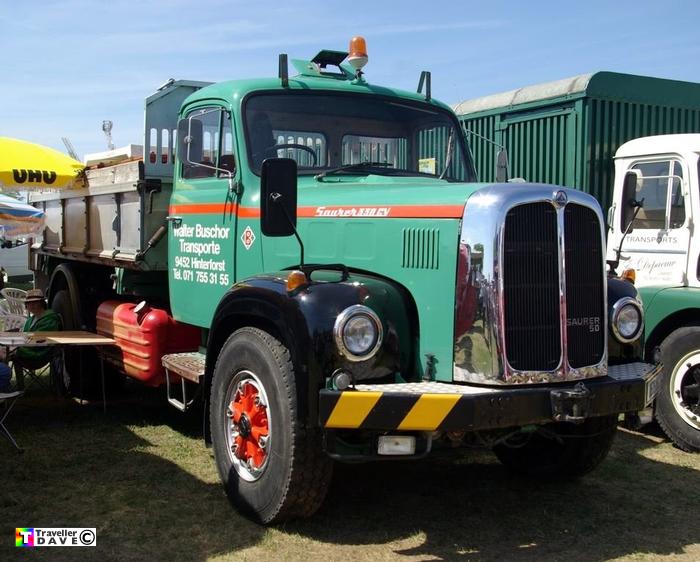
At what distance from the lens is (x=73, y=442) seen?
20.1ft

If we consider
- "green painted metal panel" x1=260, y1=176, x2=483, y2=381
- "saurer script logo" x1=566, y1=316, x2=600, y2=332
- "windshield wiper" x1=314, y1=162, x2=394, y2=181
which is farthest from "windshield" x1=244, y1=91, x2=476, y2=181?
"saurer script logo" x1=566, y1=316, x2=600, y2=332

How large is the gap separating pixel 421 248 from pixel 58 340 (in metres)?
3.76

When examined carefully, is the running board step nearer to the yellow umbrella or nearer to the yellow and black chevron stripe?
the yellow and black chevron stripe

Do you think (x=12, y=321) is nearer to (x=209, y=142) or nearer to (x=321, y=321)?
(x=209, y=142)

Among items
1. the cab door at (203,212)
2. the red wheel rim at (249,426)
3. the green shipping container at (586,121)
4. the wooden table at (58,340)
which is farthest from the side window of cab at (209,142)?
the green shipping container at (586,121)

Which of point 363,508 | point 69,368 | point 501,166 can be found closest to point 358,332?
point 363,508

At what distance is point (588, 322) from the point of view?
4164 millimetres

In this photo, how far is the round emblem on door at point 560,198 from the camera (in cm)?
400

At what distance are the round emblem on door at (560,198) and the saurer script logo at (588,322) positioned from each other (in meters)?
0.58

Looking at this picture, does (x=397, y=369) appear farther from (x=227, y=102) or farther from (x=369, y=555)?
(x=227, y=102)

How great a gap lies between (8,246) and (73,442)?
54.8ft

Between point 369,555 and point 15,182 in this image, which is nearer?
point 369,555

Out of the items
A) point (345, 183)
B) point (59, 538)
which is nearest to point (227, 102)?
point (345, 183)

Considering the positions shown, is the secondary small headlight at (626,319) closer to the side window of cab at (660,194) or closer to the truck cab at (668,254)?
the truck cab at (668,254)
